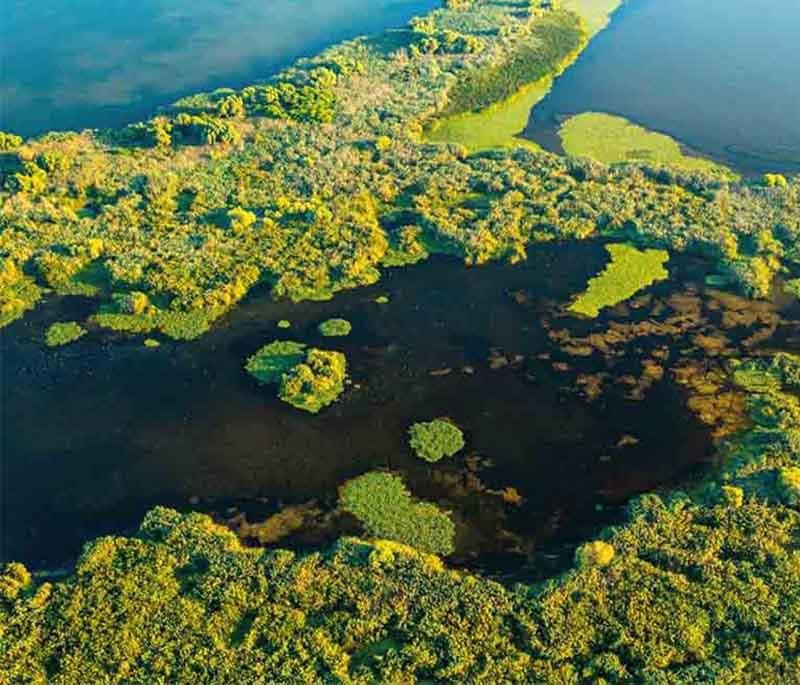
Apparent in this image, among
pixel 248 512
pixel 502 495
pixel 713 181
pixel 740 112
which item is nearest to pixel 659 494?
pixel 502 495

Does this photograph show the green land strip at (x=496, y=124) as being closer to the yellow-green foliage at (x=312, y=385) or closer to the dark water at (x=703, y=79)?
the dark water at (x=703, y=79)

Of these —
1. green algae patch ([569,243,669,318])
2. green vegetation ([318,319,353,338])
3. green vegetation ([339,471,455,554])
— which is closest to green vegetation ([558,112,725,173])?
green algae patch ([569,243,669,318])

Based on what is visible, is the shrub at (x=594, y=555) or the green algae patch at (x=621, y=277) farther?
the green algae patch at (x=621, y=277)

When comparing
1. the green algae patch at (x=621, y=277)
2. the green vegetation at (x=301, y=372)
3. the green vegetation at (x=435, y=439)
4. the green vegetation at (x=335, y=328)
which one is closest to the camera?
the green vegetation at (x=435, y=439)

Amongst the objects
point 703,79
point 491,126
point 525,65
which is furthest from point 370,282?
point 703,79

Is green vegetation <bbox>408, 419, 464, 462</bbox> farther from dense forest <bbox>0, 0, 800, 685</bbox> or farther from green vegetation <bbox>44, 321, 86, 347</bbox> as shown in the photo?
green vegetation <bbox>44, 321, 86, 347</bbox>

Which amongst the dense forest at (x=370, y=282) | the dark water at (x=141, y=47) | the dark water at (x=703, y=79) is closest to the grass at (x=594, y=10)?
the dark water at (x=703, y=79)

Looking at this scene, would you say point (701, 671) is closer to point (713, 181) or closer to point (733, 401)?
point (733, 401)
